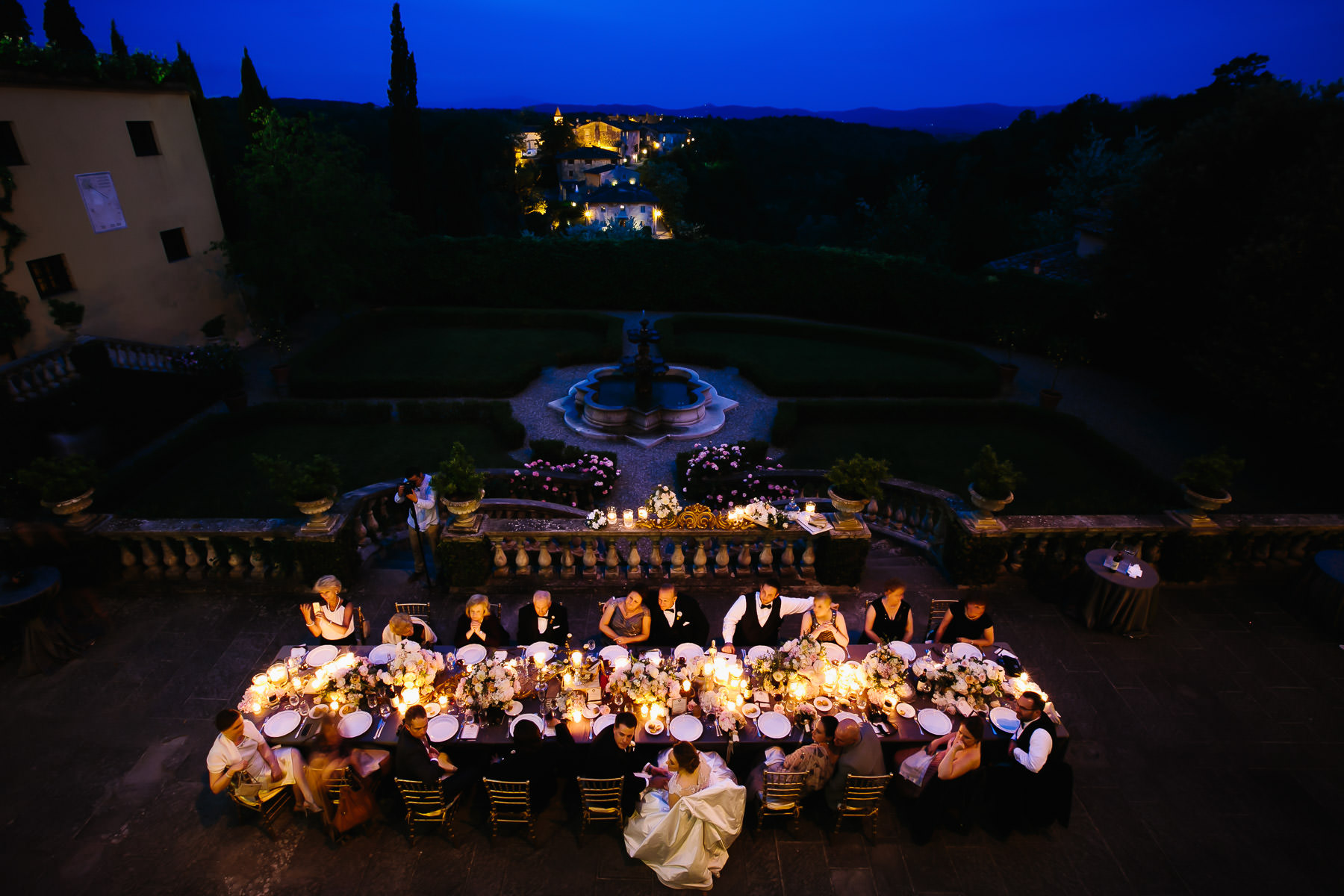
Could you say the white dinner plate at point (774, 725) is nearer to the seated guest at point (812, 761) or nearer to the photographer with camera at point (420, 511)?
the seated guest at point (812, 761)

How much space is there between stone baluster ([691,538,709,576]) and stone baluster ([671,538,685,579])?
156 mm

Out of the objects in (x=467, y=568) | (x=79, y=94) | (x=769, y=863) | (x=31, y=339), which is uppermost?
(x=79, y=94)

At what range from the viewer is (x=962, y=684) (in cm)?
661

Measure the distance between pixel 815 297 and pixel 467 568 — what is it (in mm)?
23893

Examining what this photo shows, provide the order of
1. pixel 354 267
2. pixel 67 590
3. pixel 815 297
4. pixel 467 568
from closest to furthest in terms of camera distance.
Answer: pixel 67 590 → pixel 467 568 → pixel 354 267 → pixel 815 297

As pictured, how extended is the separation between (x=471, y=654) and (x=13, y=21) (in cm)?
2701

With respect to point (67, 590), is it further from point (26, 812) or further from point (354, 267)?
point (354, 267)

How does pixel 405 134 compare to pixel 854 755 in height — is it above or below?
above

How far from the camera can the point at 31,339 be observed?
1733 cm

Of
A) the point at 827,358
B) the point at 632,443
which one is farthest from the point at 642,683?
the point at 827,358

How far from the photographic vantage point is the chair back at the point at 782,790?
581cm

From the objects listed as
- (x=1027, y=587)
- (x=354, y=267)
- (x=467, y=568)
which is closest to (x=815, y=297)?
(x=354, y=267)

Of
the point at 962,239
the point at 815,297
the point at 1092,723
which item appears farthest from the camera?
the point at 962,239

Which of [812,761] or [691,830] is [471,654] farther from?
[812,761]
